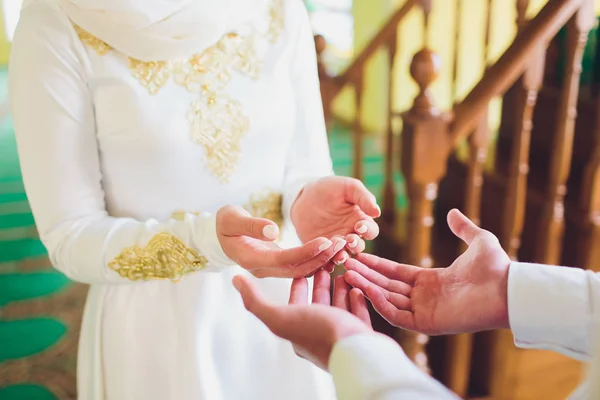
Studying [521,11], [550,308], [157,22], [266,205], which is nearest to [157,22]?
[157,22]

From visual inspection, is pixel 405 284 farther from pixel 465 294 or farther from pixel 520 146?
pixel 520 146

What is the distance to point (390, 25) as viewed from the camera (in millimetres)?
2180

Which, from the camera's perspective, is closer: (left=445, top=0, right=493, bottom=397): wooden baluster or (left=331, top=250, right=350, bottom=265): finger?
(left=331, top=250, right=350, bottom=265): finger

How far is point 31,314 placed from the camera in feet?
7.67

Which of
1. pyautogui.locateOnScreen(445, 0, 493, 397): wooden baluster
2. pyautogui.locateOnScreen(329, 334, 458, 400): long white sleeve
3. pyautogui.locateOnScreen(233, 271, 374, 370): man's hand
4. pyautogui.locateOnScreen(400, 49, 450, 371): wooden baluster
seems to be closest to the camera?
pyautogui.locateOnScreen(329, 334, 458, 400): long white sleeve

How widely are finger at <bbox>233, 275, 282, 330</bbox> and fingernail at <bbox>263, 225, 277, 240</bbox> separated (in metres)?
0.06

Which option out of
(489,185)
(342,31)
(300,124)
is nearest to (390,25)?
(489,185)

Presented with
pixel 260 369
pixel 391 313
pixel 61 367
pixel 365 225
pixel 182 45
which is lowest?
pixel 61 367

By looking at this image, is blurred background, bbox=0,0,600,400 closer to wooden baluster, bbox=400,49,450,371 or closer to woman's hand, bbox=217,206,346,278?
wooden baluster, bbox=400,49,450,371

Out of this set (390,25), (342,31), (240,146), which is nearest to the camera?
(240,146)

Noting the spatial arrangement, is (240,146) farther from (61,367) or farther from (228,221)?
(61,367)

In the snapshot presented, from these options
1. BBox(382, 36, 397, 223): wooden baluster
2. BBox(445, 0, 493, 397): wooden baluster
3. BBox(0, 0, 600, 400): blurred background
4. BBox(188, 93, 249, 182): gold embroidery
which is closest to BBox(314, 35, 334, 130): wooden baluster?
BBox(0, 0, 600, 400): blurred background

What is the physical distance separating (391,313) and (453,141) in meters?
0.72

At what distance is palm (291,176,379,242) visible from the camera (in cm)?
91
